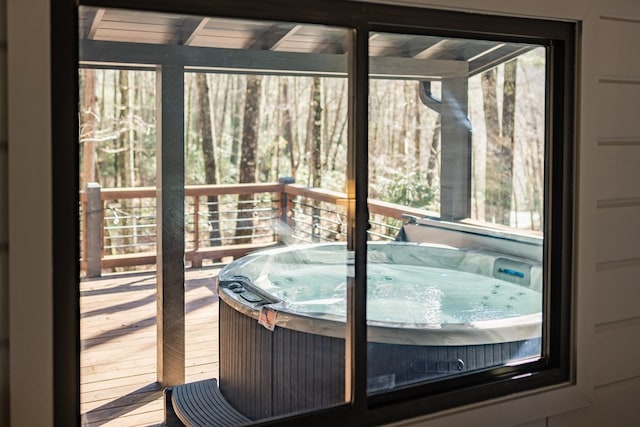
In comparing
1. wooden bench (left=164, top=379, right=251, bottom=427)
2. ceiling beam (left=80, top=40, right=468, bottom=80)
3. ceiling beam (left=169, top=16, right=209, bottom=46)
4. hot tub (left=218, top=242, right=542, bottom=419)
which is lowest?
wooden bench (left=164, top=379, right=251, bottom=427)

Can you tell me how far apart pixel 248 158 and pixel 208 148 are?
0.15 metres

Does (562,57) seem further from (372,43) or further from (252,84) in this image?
(252,84)

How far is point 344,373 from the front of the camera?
2229mm

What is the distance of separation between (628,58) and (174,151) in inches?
70.3

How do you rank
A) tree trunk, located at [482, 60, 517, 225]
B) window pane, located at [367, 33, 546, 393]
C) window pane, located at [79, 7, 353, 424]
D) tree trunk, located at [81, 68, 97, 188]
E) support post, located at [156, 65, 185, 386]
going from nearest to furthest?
tree trunk, located at [81, 68, 97, 188] → window pane, located at [79, 7, 353, 424] → support post, located at [156, 65, 185, 386] → window pane, located at [367, 33, 546, 393] → tree trunk, located at [482, 60, 517, 225]

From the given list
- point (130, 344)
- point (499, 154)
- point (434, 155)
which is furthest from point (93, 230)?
point (499, 154)

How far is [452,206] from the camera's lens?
2.61 m

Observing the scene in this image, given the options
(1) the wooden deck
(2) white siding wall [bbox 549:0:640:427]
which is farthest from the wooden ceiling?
(1) the wooden deck

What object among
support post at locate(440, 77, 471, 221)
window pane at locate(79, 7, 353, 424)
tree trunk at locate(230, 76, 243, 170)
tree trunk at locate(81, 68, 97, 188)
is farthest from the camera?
support post at locate(440, 77, 471, 221)

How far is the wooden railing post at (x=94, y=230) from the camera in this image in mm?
1841

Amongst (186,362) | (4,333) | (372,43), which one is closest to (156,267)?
(186,362)

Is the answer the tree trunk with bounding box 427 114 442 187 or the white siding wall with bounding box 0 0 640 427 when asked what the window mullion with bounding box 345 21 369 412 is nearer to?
the white siding wall with bounding box 0 0 640 427

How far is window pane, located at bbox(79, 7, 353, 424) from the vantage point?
1.90m

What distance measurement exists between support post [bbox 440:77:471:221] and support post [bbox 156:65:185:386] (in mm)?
992
